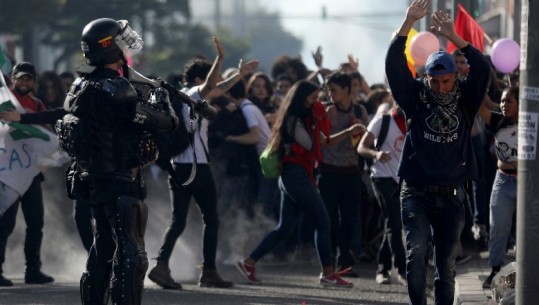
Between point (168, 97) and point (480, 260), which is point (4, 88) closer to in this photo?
point (168, 97)

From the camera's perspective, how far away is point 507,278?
9062 millimetres

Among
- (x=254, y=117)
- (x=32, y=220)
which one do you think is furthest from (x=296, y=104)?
(x=32, y=220)

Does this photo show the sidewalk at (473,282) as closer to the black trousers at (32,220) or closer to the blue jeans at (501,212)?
the blue jeans at (501,212)

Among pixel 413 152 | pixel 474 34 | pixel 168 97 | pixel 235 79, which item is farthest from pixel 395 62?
pixel 474 34

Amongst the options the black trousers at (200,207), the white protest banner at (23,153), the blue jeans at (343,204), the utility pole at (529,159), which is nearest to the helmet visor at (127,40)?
the utility pole at (529,159)

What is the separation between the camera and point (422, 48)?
510 inches

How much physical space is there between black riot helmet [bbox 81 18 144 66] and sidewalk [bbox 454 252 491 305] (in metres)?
2.87

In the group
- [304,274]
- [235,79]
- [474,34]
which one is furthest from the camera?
[474,34]

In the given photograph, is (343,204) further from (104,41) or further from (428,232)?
(104,41)

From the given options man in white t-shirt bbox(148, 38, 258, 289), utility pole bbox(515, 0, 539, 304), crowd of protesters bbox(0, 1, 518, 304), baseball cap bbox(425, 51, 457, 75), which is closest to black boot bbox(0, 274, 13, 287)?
A: crowd of protesters bbox(0, 1, 518, 304)

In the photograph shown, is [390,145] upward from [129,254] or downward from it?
upward

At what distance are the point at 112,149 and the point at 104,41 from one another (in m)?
0.62

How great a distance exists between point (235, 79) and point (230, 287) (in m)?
1.69

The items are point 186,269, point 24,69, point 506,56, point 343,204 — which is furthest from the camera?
point 506,56
